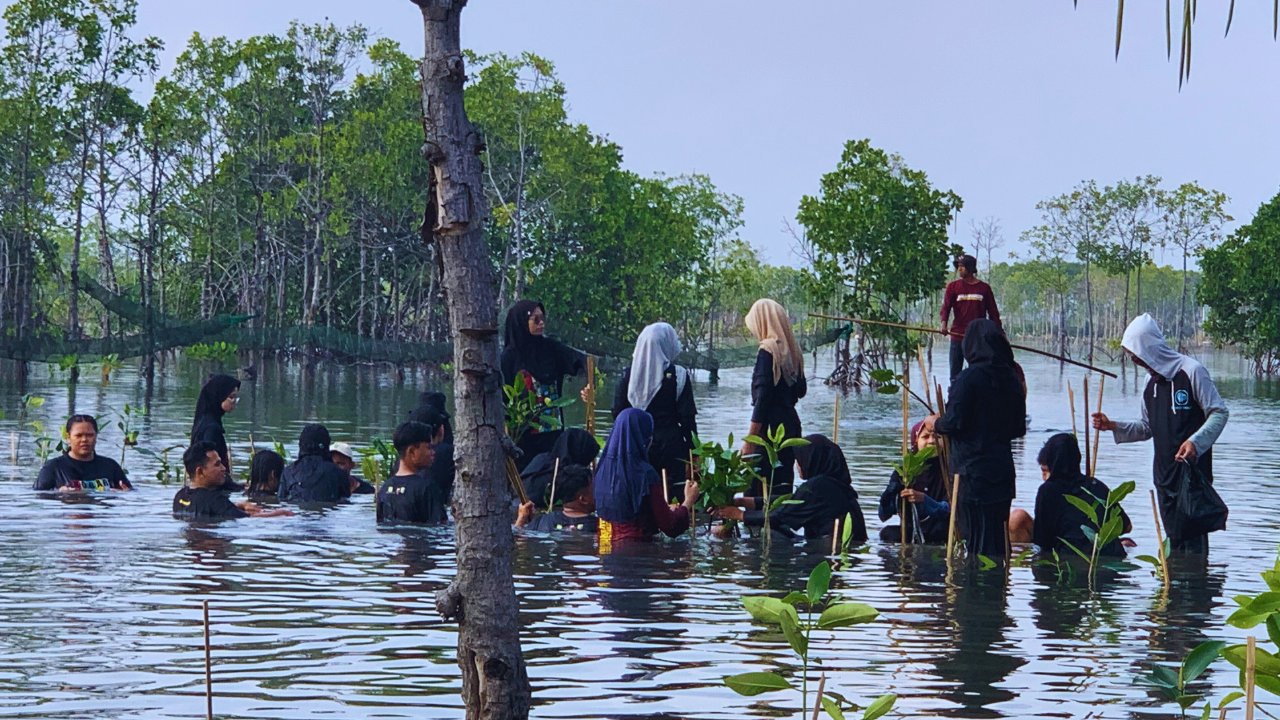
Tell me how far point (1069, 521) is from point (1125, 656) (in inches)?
96.6

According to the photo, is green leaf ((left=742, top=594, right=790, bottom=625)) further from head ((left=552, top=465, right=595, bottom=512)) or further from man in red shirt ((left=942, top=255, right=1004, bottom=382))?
man in red shirt ((left=942, top=255, right=1004, bottom=382))

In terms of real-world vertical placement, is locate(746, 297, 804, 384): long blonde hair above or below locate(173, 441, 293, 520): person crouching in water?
above

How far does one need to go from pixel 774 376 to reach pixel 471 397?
568cm

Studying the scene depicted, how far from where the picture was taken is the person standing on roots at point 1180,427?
7.81 metres

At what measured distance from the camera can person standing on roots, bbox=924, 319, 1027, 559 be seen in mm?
7516

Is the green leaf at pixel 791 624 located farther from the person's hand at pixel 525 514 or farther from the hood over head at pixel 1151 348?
the person's hand at pixel 525 514

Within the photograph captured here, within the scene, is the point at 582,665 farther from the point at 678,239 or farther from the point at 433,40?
the point at 678,239

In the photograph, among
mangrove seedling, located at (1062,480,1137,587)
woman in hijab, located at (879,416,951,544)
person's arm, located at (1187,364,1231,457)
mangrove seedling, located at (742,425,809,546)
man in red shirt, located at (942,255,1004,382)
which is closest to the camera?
mangrove seedling, located at (1062,480,1137,587)

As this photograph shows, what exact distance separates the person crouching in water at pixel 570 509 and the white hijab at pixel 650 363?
559 mm

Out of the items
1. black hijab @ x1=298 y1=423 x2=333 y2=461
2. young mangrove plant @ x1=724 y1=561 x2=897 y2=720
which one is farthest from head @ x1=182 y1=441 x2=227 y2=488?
young mangrove plant @ x1=724 y1=561 x2=897 y2=720

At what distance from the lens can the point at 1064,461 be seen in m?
8.29

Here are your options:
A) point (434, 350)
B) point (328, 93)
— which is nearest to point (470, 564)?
point (434, 350)

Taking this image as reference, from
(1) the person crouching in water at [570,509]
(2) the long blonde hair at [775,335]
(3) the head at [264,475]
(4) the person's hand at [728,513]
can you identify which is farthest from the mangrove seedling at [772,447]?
(3) the head at [264,475]

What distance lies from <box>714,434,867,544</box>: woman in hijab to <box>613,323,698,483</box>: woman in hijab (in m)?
0.50
